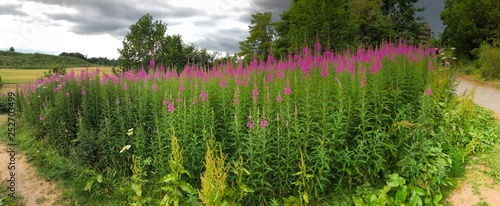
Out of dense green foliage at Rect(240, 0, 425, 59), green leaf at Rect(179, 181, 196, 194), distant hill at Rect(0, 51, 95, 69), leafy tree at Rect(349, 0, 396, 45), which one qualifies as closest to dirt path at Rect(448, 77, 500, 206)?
green leaf at Rect(179, 181, 196, 194)

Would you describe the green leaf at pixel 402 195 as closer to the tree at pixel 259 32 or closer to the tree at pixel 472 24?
the tree at pixel 472 24

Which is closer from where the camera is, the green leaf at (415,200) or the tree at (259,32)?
the green leaf at (415,200)

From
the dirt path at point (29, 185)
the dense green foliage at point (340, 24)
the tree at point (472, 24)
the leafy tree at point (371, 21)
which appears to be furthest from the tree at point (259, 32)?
the dirt path at point (29, 185)

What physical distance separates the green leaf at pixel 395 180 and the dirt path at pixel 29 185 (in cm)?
546

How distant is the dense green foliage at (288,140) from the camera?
4.18 meters

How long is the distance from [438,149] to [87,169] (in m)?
5.41

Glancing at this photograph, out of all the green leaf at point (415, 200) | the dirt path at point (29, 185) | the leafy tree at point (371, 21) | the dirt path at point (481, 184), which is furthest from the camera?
the leafy tree at point (371, 21)

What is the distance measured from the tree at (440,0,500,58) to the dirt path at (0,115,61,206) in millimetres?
20900

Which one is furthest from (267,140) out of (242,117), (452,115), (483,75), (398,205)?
(483,75)

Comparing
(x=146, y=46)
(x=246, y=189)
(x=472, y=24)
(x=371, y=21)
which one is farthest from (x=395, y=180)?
(x=371, y=21)

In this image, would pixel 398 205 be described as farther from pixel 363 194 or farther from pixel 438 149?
pixel 438 149

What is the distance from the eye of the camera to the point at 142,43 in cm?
1928

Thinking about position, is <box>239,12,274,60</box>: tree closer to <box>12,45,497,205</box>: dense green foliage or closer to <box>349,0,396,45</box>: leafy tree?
<box>349,0,396,45</box>: leafy tree

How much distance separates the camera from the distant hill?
18.3 meters
